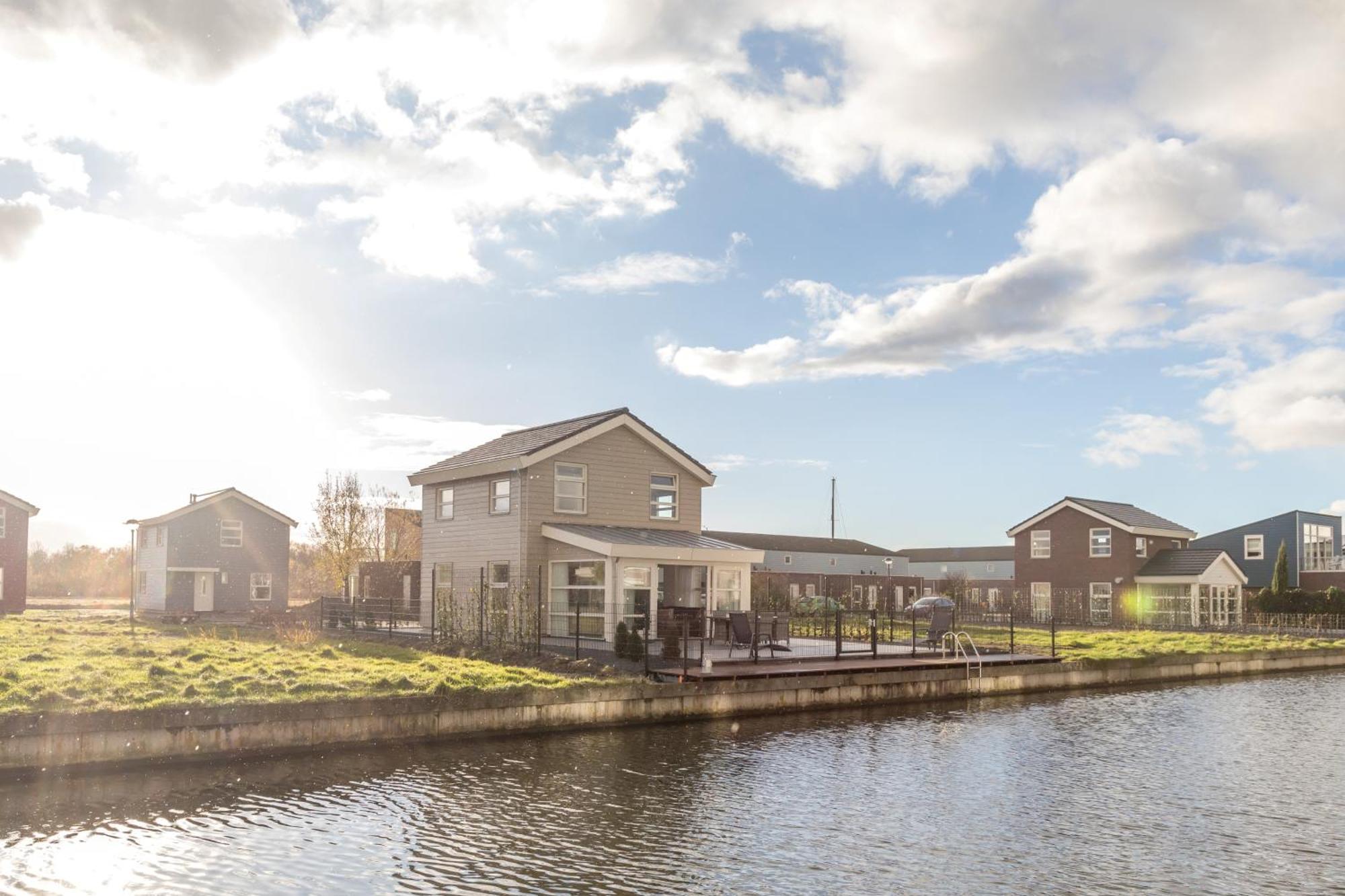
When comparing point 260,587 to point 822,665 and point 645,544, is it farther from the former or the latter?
point 822,665

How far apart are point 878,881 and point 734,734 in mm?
8321

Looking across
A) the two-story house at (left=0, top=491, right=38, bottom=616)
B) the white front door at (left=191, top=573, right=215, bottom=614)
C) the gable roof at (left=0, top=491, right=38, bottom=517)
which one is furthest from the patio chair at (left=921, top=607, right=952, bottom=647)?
the gable roof at (left=0, top=491, right=38, bottom=517)

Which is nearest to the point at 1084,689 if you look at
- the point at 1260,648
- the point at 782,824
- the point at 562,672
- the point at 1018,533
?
the point at 1260,648

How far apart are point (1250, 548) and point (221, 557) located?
5789cm

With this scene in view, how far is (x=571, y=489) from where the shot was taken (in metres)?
29.5

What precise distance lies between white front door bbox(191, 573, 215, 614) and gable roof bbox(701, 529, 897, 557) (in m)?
36.0

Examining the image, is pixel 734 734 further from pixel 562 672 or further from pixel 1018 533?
pixel 1018 533

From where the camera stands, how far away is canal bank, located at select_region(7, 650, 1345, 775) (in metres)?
13.6

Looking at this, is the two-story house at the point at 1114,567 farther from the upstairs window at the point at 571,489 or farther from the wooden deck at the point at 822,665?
the upstairs window at the point at 571,489

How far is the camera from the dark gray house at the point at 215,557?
50.0 m

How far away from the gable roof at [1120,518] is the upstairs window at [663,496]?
2859 centimetres

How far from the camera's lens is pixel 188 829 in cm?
1133

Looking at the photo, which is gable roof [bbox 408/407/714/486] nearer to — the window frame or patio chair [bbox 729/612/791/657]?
patio chair [bbox 729/612/791/657]

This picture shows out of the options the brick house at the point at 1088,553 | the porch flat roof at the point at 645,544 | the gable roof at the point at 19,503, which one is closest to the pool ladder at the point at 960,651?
the porch flat roof at the point at 645,544
